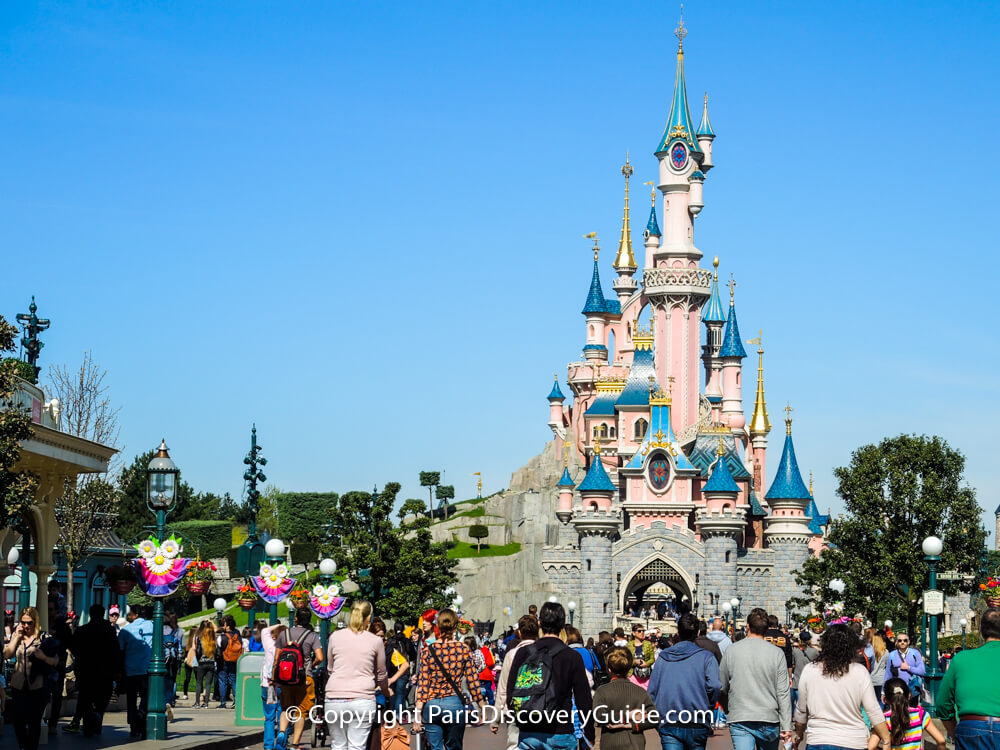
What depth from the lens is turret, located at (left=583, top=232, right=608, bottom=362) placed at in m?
91.2

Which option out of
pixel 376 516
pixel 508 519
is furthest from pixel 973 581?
pixel 508 519

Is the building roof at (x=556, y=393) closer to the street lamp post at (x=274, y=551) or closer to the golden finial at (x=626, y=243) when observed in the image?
the golden finial at (x=626, y=243)

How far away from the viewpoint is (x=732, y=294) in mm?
91062

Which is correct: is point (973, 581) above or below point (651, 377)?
below

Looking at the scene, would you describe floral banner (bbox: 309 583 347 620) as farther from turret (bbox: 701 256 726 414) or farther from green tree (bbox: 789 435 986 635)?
turret (bbox: 701 256 726 414)

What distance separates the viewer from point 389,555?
165ft

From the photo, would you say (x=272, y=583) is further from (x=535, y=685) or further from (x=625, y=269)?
(x=625, y=269)

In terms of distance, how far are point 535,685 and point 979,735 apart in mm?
2828

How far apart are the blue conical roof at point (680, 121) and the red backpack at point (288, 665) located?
238 feet

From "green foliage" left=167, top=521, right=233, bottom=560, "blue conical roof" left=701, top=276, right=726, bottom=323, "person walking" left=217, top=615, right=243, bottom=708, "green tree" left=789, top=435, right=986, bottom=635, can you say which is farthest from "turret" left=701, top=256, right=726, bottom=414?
"person walking" left=217, top=615, right=243, bottom=708

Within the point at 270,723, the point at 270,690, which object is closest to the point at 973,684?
the point at 270,690

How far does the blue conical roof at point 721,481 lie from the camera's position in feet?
245

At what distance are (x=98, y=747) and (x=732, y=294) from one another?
3080 inches

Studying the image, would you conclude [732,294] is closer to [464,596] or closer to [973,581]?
[464,596]
